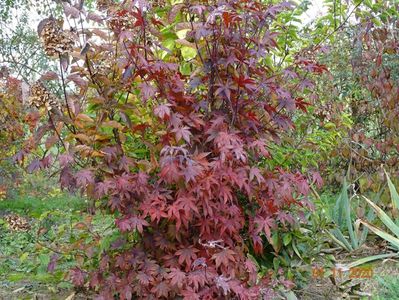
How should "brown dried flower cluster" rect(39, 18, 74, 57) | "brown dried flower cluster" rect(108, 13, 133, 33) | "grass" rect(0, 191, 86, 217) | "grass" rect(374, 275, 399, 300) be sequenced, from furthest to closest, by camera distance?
"grass" rect(0, 191, 86, 217)
"grass" rect(374, 275, 399, 300)
"brown dried flower cluster" rect(108, 13, 133, 33)
"brown dried flower cluster" rect(39, 18, 74, 57)

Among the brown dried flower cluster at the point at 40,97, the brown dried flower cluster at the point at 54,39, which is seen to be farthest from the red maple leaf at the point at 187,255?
the brown dried flower cluster at the point at 54,39

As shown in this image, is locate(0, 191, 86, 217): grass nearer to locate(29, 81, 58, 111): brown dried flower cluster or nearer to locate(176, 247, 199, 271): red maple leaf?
locate(176, 247, 199, 271): red maple leaf

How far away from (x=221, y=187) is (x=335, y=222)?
2.07 meters

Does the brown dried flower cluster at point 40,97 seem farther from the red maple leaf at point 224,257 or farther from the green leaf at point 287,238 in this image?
the green leaf at point 287,238

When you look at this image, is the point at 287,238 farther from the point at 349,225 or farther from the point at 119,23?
the point at 119,23

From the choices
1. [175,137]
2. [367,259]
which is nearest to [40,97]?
[175,137]

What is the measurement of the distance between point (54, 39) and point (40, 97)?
31 cm

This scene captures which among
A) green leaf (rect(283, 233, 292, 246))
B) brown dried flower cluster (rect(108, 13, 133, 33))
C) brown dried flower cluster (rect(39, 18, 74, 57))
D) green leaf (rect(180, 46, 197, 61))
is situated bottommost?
green leaf (rect(283, 233, 292, 246))

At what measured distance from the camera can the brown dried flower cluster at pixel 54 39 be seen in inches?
108

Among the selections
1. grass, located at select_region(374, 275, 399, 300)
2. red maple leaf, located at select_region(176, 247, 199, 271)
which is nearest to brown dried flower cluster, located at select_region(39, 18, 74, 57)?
red maple leaf, located at select_region(176, 247, 199, 271)

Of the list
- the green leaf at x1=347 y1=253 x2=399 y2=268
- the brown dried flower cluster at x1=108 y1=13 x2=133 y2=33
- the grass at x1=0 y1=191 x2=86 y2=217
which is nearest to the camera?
the brown dried flower cluster at x1=108 y1=13 x2=133 y2=33

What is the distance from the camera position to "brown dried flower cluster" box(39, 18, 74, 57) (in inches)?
108

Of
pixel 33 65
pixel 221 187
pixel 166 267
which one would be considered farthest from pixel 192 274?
pixel 33 65

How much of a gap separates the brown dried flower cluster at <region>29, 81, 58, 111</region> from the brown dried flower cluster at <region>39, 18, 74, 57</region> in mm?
→ 194
